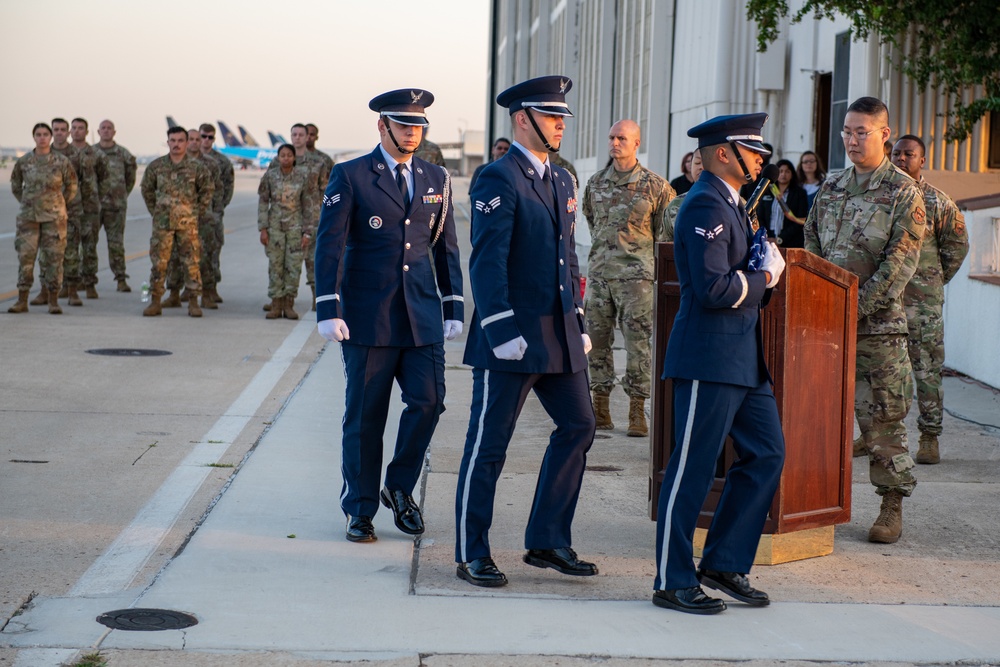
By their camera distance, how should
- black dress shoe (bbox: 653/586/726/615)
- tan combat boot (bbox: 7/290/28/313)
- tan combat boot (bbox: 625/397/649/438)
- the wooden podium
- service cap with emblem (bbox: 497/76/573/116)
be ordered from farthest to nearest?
tan combat boot (bbox: 7/290/28/313)
tan combat boot (bbox: 625/397/649/438)
the wooden podium
service cap with emblem (bbox: 497/76/573/116)
black dress shoe (bbox: 653/586/726/615)

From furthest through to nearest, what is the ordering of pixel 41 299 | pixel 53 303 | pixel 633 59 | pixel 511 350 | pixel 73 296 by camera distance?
pixel 633 59 < pixel 73 296 < pixel 41 299 < pixel 53 303 < pixel 511 350

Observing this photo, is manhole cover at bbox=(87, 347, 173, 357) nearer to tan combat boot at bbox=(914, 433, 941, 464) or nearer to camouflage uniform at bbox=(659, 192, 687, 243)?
camouflage uniform at bbox=(659, 192, 687, 243)

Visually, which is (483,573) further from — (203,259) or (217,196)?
(217,196)

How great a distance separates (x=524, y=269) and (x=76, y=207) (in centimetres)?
1229

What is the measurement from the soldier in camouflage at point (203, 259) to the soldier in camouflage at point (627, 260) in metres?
8.28

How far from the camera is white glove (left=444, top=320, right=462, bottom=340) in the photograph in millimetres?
6148

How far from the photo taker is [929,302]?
820 centimetres

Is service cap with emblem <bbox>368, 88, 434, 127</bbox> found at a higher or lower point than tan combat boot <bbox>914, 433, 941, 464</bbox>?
higher

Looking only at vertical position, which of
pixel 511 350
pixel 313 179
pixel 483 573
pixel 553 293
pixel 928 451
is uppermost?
pixel 313 179

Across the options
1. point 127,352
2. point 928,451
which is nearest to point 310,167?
point 127,352

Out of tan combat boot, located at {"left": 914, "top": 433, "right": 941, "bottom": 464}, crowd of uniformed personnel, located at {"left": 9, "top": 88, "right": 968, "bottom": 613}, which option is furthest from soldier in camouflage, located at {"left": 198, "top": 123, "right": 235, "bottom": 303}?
tan combat boot, located at {"left": 914, "top": 433, "right": 941, "bottom": 464}

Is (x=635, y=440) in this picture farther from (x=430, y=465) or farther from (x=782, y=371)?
(x=782, y=371)

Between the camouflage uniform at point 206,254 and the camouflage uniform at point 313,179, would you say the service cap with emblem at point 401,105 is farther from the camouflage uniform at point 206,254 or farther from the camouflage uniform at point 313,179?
the camouflage uniform at point 206,254

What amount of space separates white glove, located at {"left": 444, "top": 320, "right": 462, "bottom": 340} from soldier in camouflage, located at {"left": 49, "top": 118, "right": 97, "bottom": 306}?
10.6 m
